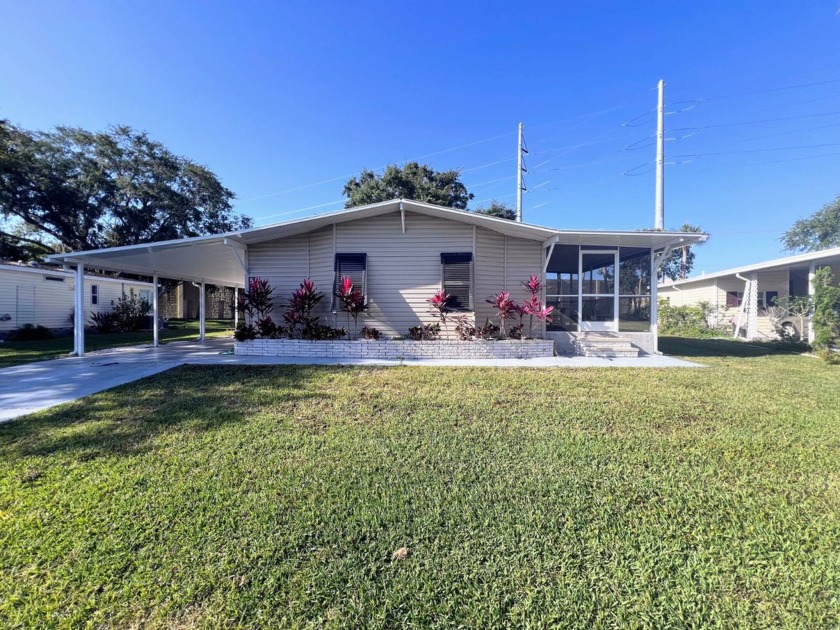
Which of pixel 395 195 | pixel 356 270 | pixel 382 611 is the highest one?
pixel 395 195

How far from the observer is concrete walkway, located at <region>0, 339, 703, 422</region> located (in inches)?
198

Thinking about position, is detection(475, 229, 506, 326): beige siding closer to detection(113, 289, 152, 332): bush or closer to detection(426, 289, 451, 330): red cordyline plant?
detection(426, 289, 451, 330): red cordyline plant

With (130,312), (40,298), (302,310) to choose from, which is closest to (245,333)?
(302,310)

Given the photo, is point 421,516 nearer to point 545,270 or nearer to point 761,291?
point 545,270

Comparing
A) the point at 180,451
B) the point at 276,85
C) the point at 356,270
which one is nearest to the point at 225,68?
the point at 276,85

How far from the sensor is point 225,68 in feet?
37.7

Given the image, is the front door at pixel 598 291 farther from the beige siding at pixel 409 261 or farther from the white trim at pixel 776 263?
the white trim at pixel 776 263

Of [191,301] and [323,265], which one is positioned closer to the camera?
[323,265]

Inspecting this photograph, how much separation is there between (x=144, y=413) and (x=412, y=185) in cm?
1893

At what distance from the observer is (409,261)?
888 cm

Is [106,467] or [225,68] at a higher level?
[225,68]

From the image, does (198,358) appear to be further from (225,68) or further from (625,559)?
(225,68)

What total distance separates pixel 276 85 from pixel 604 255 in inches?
502

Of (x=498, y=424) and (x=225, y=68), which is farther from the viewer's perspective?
(x=225, y=68)
